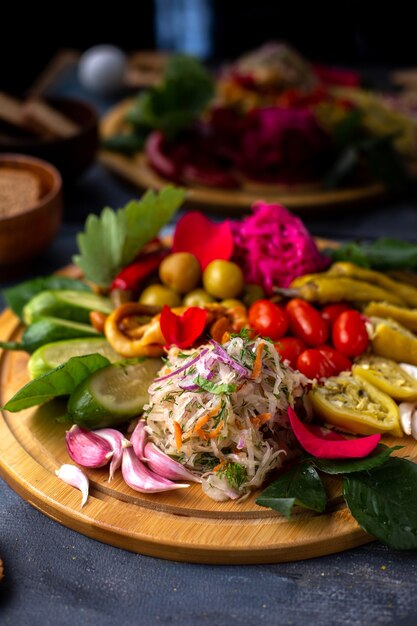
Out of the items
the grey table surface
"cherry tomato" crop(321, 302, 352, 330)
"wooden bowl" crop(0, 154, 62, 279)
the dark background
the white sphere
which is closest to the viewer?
the grey table surface

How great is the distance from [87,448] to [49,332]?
518mm

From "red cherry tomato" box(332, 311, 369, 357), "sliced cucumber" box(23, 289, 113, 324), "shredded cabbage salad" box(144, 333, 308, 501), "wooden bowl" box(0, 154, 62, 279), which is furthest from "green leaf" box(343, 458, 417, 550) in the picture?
"wooden bowl" box(0, 154, 62, 279)

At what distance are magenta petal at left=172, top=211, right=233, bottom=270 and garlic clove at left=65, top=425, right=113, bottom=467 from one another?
2.78ft

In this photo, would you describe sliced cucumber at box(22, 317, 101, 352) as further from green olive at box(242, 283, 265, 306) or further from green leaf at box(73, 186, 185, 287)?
green olive at box(242, 283, 265, 306)

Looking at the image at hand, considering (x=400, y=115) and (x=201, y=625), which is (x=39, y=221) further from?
(x=400, y=115)

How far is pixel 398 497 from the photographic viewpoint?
6.91ft

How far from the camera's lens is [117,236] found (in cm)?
296

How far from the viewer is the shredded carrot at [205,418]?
214 cm

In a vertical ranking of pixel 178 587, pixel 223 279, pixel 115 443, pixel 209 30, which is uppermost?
pixel 223 279

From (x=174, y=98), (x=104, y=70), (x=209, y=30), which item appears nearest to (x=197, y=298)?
→ (x=174, y=98)

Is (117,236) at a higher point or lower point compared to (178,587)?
higher

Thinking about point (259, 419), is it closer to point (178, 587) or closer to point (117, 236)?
point (178, 587)

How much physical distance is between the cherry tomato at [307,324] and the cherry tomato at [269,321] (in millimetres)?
42

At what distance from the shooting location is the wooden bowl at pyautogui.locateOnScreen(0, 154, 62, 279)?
329 centimetres
